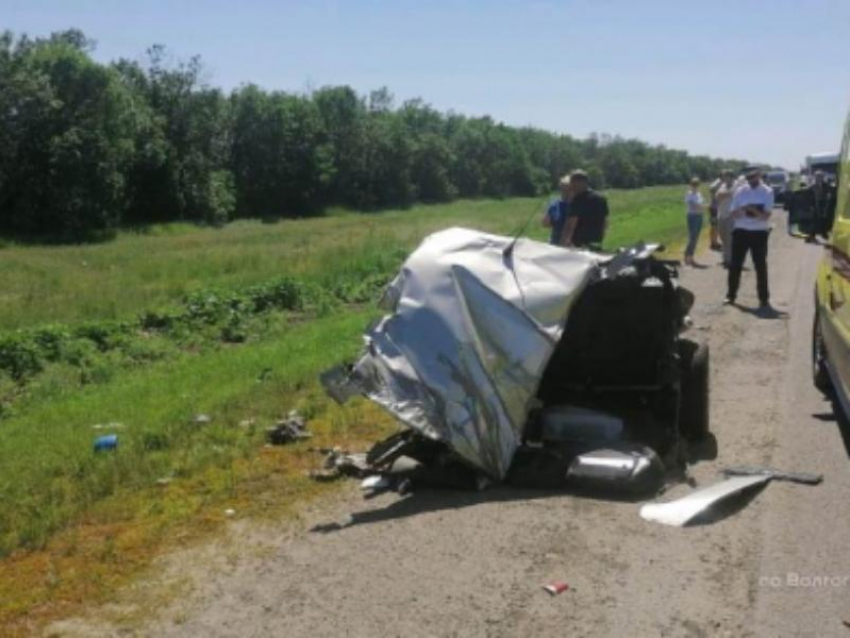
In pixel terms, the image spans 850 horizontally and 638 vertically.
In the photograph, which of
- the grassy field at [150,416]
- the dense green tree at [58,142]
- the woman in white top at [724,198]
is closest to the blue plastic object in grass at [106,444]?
the grassy field at [150,416]

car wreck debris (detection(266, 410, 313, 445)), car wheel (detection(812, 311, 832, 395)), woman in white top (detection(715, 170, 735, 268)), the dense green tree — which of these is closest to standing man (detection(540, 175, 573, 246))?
car wheel (detection(812, 311, 832, 395))

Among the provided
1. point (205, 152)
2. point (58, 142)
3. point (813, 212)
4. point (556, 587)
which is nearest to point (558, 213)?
point (813, 212)

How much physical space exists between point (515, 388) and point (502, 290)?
65 cm

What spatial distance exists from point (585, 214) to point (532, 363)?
4036 mm

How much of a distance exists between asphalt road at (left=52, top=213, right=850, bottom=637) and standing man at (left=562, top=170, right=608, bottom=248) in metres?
3.63

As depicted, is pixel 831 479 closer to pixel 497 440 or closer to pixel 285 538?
pixel 497 440

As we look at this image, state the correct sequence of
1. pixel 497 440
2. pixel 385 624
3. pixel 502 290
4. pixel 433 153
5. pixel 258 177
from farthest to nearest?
pixel 433 153, pixel 258 177, pixel 502 290, pixel 497 440, pixel 385 624

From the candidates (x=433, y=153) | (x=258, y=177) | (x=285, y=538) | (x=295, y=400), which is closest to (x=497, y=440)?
(x=285, y=538)

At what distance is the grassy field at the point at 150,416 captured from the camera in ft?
17.8

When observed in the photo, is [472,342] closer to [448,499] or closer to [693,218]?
[448,499]

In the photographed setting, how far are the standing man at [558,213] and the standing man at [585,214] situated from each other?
33cm

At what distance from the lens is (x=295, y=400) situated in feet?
28.5

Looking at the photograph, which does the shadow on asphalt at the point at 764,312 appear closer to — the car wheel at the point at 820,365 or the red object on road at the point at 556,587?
the car wheel at the point at 820,365

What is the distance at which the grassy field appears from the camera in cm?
542
